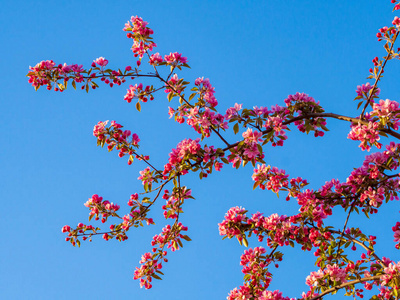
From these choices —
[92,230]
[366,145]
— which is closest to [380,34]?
[366,145]

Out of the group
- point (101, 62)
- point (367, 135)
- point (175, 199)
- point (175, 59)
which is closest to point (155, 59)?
point (175, 59)

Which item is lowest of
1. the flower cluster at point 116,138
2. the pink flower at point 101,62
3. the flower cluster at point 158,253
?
the flower cluster at point 158,253

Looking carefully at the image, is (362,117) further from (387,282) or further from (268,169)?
(387,282)

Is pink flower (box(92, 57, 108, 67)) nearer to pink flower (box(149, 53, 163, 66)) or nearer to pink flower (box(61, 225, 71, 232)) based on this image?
pink flower (box(149, 53, 163, 66))

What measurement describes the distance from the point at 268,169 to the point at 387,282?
5.44 ft

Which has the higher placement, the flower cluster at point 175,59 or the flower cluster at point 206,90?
the flower cluster at point 175,59

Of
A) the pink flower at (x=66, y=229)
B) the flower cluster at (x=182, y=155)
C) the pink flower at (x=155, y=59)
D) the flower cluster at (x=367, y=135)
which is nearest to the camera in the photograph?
the flower cluster at (x=367, y=135)

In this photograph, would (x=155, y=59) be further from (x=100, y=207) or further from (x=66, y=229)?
(x=66, y=229)

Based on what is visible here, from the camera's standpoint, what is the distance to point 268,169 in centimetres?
511

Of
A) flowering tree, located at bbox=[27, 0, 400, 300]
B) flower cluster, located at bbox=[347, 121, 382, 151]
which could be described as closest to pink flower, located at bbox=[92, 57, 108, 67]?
flowering tree, located at bbox=[27, 0, 400, 300]

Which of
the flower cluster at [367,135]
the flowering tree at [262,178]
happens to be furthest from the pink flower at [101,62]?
the flower cluster at [367,135]

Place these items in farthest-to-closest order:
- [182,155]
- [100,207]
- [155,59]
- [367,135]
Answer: [100,207]
[155,59]
[182,155]
[367,135]

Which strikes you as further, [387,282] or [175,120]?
[175,120]

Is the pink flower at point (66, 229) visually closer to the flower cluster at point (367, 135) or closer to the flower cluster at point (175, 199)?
the flower cluster at point (175, 199)
